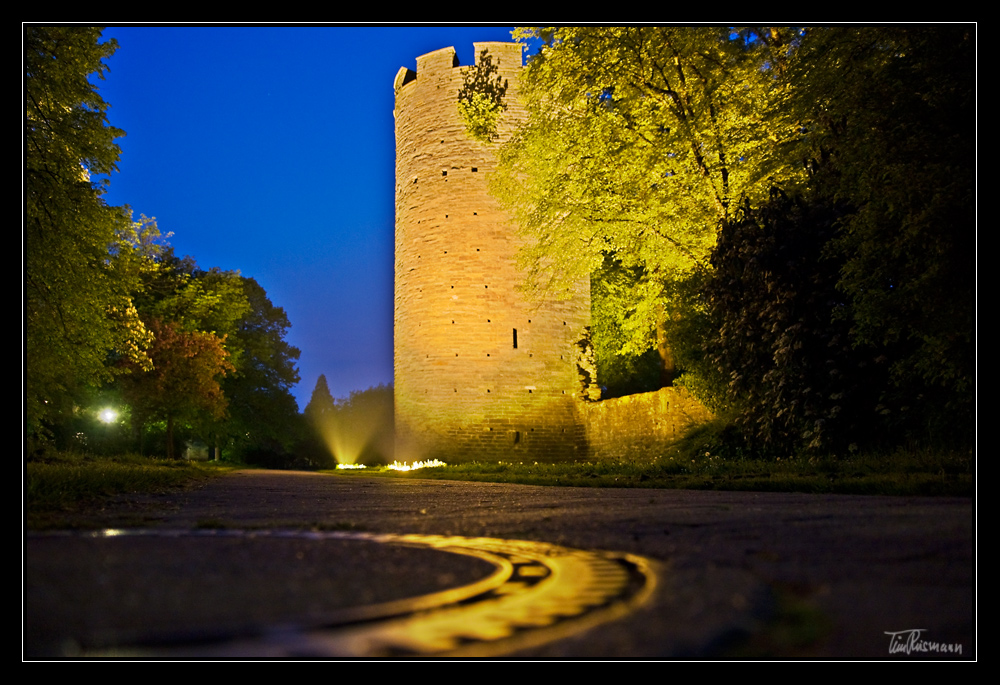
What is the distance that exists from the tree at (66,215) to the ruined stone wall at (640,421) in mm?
9872

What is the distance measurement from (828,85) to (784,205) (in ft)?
6.55

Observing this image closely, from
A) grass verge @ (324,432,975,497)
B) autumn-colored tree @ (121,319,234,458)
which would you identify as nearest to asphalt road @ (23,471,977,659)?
grass verge @ (324,432,975,497)

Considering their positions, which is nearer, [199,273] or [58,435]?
[58,435]

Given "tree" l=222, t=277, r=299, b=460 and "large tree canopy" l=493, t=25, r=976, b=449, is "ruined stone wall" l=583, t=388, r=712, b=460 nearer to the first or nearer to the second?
"large tree canopy" l=493, t=25, r=976, b=449

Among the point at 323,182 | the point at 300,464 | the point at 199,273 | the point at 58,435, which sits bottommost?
the point at 300,464

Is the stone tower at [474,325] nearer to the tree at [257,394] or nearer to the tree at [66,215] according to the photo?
the tree at [66,215]

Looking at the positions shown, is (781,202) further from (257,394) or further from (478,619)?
(257,394)

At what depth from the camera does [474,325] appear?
20500 millimetres

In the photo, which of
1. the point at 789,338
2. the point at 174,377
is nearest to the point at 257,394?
the point at 174,377

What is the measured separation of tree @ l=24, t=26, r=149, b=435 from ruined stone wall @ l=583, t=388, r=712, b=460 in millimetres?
9872

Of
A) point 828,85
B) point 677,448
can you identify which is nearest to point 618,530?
point 828,85

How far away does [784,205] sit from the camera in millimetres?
9438

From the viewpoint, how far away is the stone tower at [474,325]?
66.7ft
